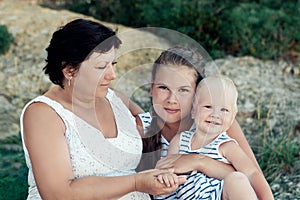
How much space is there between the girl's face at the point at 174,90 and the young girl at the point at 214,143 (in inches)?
1.9

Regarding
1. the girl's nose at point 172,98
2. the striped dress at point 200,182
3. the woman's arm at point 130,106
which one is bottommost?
the striped dress at point 200,182

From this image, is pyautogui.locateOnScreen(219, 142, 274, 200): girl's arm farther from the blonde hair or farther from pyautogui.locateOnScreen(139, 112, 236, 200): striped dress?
the blonde hair

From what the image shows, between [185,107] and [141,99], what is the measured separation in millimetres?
2857

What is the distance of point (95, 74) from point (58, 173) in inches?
18.9

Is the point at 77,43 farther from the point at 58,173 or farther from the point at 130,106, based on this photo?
the point at 130,106

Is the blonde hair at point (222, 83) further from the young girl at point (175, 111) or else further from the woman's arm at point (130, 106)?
the woman's arm at point (130, 106)

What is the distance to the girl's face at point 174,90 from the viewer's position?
3129mm

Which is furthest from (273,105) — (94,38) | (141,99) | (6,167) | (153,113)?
(94,38)

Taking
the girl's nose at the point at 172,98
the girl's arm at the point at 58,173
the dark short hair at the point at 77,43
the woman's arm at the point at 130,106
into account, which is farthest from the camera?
the woman's arm at the point at 130,106

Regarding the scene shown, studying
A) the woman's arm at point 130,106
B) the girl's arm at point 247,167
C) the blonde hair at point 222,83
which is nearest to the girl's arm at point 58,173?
the girl's arm at point 247,167

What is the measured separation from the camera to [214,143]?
3127 mm

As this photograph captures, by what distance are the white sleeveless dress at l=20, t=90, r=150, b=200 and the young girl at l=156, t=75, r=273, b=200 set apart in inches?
8.7

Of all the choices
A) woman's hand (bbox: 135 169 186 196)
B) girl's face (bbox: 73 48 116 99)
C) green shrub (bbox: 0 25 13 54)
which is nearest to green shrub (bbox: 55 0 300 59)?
green shrub (bbox: 0 25 13 54)

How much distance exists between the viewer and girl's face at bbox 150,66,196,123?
3129mm
